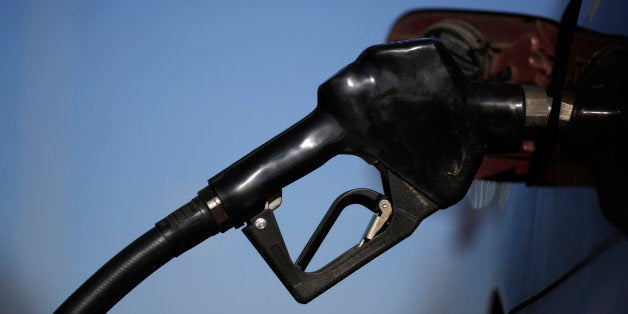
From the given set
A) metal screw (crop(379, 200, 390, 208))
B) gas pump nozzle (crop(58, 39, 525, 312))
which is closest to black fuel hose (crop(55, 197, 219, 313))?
gas pump nozzle (crop(58, 39, 525, 312))

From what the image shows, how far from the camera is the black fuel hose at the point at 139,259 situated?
0.42 meters

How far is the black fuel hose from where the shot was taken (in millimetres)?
423

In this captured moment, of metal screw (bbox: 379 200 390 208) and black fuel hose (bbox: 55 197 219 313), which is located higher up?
black fuel hose (bbox: 55 197 219 313)

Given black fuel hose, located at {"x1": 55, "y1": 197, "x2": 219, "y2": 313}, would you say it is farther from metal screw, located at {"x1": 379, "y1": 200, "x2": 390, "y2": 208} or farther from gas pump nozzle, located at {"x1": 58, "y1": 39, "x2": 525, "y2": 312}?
metal screw, located at {"x1": 379, "y1": 200, "x2": 390, "y2": 208}

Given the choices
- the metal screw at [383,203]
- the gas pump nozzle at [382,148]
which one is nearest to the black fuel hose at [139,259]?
the gas pump nozzle at [382,148]

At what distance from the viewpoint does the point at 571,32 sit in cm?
49

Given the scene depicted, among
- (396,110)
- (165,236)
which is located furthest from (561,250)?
(165,236)

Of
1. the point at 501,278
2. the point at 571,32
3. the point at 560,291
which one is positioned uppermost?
the point at 571,32

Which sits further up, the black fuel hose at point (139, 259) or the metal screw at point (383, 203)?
the black fuel hose at point (139, 259)

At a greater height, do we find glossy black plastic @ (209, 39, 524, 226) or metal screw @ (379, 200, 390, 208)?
glossy black plastic @ (209, 39, 524, 226)

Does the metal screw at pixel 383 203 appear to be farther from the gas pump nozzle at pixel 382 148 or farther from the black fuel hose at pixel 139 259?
the black fuel hose at pixel 139 259

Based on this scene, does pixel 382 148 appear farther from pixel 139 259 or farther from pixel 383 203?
pixel 139 259

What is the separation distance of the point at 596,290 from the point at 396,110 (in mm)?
163

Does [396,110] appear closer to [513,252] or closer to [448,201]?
[448,201]
